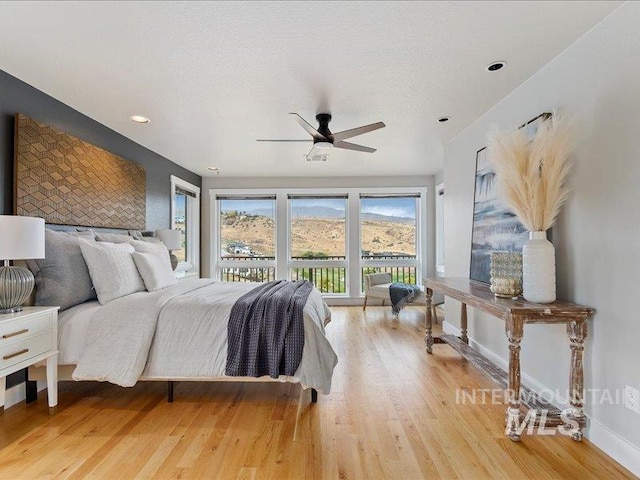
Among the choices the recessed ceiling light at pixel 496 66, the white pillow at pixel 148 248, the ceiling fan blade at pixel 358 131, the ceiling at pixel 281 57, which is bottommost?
the white pillow at pixel 148 248

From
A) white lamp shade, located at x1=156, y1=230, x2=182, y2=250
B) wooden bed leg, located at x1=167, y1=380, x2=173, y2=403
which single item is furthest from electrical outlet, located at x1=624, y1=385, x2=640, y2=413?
white lamp shade, located at x1=156, y1=230, x2=182, y2=250

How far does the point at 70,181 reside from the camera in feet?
9.65

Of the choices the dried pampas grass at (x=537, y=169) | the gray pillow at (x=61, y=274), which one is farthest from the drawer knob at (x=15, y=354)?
the dried pampas grass at (x=537, y=169)

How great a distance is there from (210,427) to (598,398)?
232 centimetres

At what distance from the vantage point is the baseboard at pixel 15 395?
7.66 ft

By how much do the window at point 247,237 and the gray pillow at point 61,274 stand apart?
3656mm

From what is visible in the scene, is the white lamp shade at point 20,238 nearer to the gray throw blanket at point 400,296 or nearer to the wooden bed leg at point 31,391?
the wooden bed leg at point 31,391

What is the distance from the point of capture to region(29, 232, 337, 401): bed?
7.50 feet

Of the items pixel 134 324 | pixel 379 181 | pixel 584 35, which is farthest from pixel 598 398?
pixel 379 181

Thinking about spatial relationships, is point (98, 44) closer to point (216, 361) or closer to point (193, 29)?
point (193, 29)

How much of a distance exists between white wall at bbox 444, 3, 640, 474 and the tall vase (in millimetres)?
178

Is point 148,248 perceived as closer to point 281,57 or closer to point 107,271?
point 107,271

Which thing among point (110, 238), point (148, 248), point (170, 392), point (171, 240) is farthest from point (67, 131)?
point (170, 392)

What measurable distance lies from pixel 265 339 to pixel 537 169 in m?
2.06
